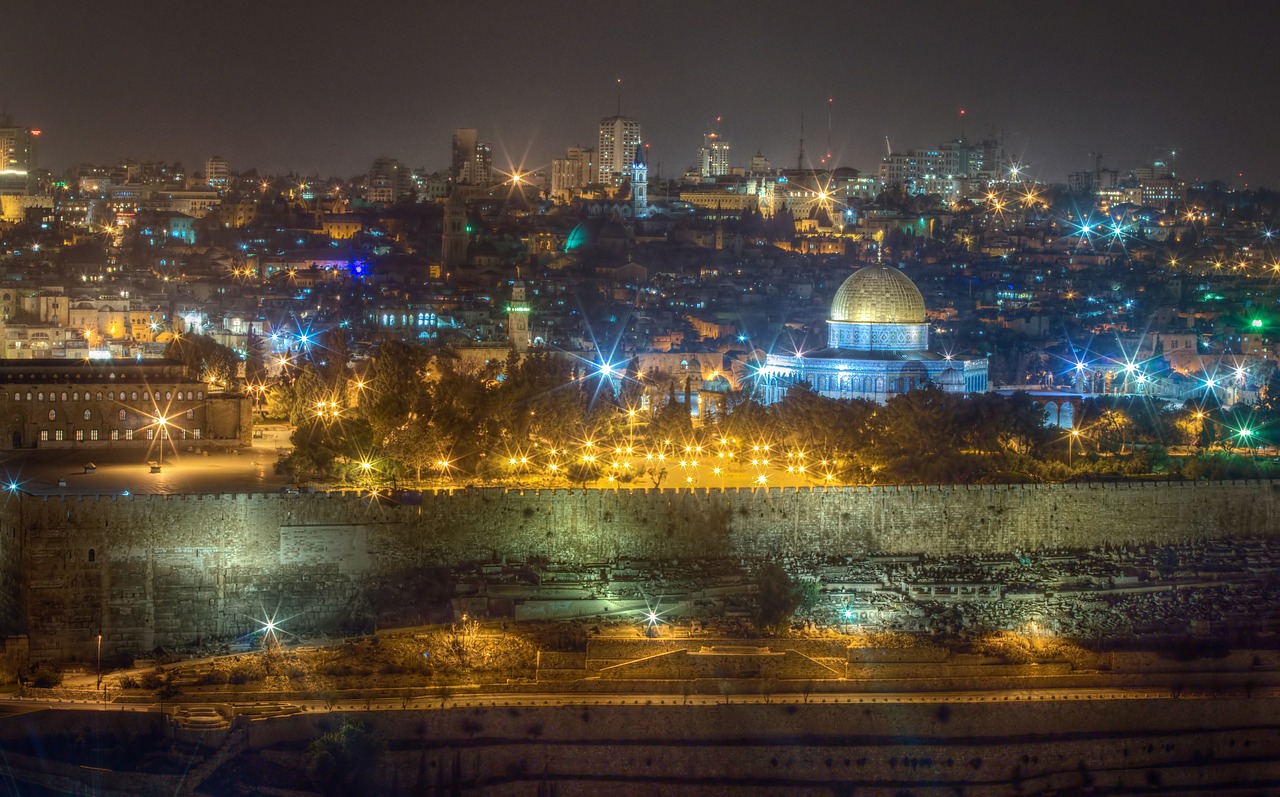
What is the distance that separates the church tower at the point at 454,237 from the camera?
7406 cm

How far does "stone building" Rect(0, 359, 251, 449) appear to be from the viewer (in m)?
35.8

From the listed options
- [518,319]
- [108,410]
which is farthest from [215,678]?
[518,319]

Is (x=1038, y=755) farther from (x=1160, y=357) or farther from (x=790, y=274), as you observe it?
(x=790, y=274)

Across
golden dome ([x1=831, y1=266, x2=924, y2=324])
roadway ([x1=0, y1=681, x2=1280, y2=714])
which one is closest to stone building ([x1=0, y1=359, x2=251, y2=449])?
roadway ([x1=0, y1=681, x2=1280, y2=714])

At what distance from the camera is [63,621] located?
2833 centimetres

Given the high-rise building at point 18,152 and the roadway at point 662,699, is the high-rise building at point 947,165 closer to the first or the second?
the high-rise building at point 18,152

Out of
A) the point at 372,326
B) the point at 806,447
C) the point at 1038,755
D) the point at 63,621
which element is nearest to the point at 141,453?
the point at 63,621

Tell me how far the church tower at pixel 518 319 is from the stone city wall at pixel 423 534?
22.2 m

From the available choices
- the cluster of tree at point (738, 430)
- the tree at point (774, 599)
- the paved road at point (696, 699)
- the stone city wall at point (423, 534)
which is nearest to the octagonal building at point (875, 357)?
the cluster of tree at point (738, 430)

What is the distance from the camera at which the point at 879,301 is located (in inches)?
1790

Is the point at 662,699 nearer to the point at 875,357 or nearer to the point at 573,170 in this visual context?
the point at 875,357

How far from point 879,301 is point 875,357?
149 centimetres

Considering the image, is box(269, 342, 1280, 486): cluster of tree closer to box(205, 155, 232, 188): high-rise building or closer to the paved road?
the paved road

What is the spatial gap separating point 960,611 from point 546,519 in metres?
5.66
